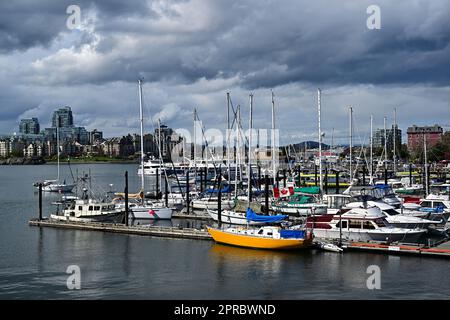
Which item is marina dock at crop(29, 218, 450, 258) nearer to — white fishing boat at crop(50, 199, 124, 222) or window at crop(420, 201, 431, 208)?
white fishing boat at crop(50, 199, 124, 222)

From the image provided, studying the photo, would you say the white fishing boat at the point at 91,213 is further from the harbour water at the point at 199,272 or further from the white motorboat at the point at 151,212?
the harbour water at the point at 199,272

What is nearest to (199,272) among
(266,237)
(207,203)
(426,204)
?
(266,237)

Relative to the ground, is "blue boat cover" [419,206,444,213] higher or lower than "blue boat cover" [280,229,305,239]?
higher

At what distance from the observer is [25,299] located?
26.0 metres

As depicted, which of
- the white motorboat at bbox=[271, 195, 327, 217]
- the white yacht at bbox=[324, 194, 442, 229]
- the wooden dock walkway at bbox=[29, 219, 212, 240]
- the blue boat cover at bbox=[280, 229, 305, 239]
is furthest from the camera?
the white motorboat at bbox=[271, 195, 327, 217]

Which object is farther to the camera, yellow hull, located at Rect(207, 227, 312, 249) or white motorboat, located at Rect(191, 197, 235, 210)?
white motorboat, located at Rect(191, 197, 235, 210)

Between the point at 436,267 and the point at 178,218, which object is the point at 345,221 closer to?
the point at 436,267

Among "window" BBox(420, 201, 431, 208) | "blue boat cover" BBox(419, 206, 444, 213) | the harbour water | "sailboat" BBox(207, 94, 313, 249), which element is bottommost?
the harbour water

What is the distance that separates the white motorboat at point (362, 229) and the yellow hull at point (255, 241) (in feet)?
9.54

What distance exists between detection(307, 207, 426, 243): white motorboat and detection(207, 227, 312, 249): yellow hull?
9.54 ft

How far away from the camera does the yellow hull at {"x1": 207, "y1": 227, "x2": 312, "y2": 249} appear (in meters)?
34.6

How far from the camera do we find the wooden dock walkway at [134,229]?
4069 cm

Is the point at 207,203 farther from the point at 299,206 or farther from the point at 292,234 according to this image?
the point at 292,234

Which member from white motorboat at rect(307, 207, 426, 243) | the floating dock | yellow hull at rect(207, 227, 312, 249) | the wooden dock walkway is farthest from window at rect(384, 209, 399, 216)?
the wooden dock walkway
